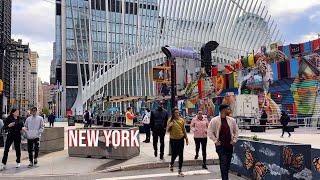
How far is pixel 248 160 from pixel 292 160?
5.49 feet

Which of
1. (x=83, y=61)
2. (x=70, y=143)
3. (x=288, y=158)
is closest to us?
(x=288, y=158)

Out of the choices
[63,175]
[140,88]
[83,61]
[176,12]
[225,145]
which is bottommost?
[63,175]

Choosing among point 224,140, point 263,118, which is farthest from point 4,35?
point 224,140

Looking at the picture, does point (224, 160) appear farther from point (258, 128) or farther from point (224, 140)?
point (258, 128)

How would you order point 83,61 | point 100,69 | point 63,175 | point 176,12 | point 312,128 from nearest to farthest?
point 63,175
point 312,128
point 176,12
point 100,69
point 83,61

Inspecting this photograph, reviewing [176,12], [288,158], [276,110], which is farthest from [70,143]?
[176,12]

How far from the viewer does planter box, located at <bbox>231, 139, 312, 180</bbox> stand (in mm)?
8133

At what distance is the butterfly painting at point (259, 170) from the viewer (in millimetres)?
8859

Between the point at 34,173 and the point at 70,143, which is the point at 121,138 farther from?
the point at 34,173

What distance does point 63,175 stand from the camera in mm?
11352

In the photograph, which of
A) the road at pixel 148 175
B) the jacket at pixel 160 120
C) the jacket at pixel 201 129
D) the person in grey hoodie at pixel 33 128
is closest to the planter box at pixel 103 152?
the jacket at pixel 160 120

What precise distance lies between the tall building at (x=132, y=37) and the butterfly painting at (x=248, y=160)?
254 feet

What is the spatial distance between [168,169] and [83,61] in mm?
94356

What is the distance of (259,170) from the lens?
912 cm
